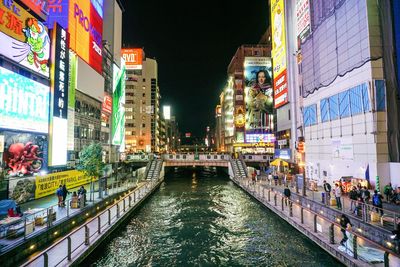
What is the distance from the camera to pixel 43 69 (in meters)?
30.5

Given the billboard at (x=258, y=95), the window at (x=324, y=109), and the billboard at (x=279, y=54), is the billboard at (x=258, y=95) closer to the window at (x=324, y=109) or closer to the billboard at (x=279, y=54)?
the billboard at (x=279, y=54)

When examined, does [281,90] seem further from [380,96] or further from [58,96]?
[58,96]

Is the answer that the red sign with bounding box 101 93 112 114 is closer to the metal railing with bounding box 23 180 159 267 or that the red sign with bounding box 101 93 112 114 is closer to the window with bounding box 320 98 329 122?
the metal railing with bounding box 23 180 159 267

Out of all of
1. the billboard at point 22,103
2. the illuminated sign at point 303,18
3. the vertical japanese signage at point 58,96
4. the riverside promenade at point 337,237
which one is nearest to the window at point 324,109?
the riverside promenade at point 337,237

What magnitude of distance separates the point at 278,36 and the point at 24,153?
49675 millimetres

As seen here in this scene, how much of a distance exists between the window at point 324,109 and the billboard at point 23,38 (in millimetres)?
31962

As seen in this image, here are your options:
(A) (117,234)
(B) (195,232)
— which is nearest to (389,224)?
(B) (195,232)

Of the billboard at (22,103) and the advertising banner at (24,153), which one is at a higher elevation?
the billboard at (22,103)

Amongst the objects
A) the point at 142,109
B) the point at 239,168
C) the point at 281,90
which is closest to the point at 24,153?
the point at 239,168

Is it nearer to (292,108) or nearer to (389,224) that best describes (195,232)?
(389,224)

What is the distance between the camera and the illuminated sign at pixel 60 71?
3266cm

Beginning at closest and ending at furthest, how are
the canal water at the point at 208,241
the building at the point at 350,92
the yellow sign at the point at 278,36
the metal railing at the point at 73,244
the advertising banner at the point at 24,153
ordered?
the metal railing at the point at 73,244, the canal water at the point at 208,241, the building at the point at 350,92, the advertising banner at the point at 24,153, the yellow sign at the point at 278,36

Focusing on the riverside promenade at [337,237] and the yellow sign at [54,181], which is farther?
the yellow sign at [54,181]

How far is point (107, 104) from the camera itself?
65188 mm
